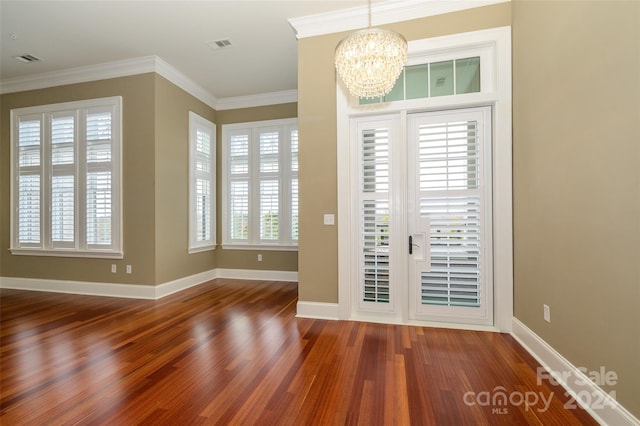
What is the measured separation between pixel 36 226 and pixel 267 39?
471 centimetres

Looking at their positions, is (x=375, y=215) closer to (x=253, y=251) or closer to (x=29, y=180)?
(x=253, y=251)

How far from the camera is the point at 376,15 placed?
10.5ft

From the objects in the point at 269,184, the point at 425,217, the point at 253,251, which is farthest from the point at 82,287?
the point at 425,217

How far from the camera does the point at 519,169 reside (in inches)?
108

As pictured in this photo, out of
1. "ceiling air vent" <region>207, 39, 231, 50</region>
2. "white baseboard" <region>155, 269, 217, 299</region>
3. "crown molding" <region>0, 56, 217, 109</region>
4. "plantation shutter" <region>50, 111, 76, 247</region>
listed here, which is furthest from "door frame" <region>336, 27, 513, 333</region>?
"plantation shutter" <region>50, 111, 76, 247</region>

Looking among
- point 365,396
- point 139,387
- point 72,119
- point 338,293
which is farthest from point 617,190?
point 72,119

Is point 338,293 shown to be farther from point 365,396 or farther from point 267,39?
point 267,39

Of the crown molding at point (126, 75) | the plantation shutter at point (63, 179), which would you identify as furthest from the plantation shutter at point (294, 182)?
the plantation shutter at point (63, 179)

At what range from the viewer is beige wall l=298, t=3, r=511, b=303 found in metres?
3.35

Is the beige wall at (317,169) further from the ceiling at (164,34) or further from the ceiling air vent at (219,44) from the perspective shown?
the ceiling air vent at (219,44)

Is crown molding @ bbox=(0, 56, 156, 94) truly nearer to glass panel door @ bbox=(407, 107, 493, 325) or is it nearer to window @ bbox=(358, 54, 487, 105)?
window @ bbox=(358, 54, 487, 105)

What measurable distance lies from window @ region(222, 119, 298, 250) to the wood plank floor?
2.16 metres

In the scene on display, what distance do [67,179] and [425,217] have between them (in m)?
5.32

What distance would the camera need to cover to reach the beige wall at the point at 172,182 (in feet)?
14.3
